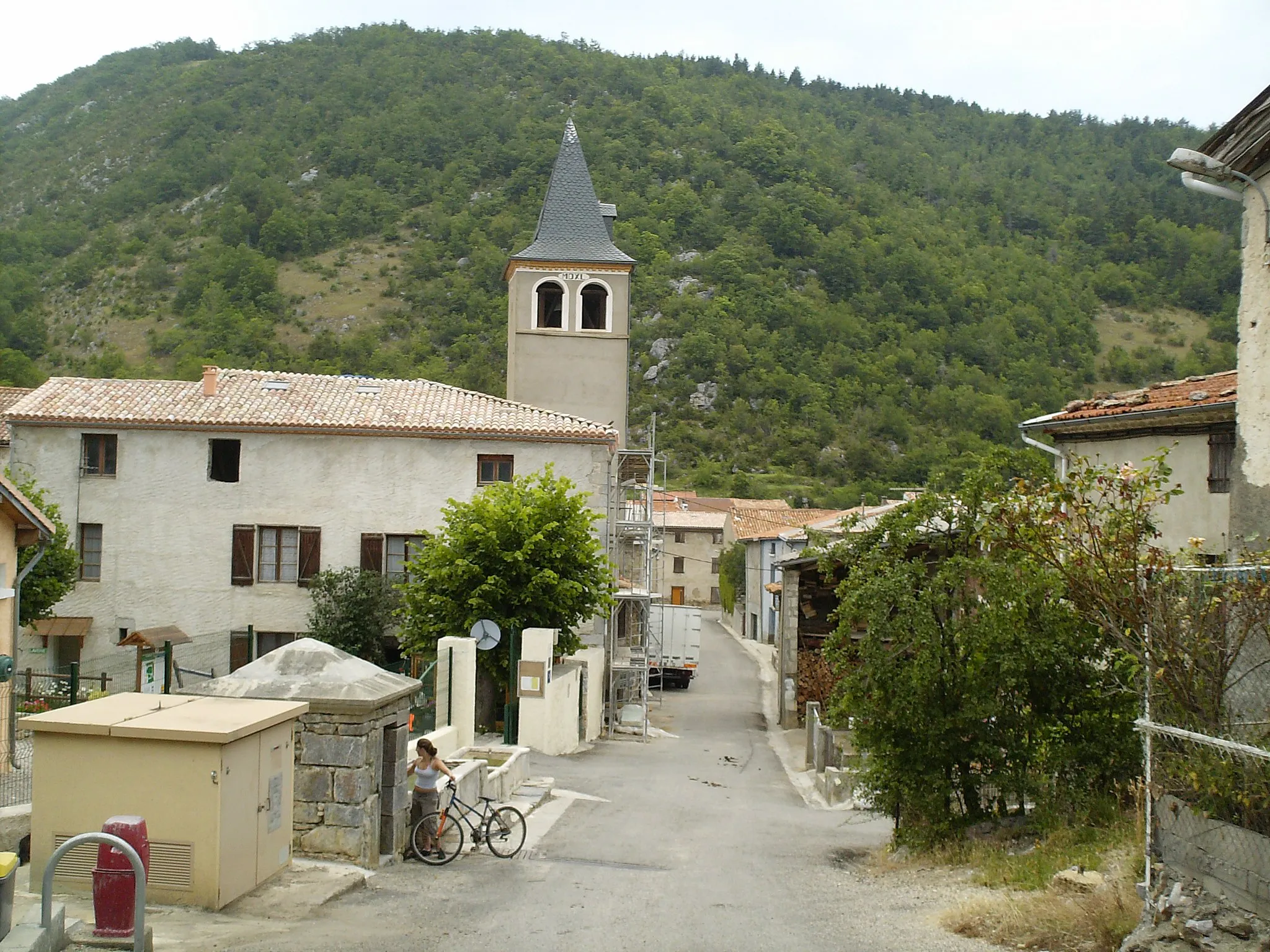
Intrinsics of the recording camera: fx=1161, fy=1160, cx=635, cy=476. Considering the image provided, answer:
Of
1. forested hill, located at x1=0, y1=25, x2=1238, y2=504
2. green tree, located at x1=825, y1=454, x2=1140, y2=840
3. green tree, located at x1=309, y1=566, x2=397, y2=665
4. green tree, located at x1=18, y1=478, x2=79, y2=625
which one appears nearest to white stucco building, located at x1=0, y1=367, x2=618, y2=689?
A: green tree, located at x1=309, y1=566, x2=397, y2=665

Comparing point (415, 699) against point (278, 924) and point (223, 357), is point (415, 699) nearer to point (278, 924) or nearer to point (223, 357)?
point (278, 924)

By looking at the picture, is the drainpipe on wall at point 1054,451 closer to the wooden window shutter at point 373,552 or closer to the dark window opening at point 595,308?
the wooden window shutter at point 373,552

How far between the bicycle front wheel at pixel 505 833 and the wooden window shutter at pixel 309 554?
61.0 ft

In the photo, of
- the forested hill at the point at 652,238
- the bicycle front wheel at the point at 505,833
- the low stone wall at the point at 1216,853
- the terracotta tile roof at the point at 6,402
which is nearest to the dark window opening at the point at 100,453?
the terracotta tile roof at the point at 6,402

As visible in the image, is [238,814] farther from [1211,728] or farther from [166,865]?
[1211,728]

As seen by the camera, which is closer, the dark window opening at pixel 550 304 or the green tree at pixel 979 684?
the green tree at pixel 979 684

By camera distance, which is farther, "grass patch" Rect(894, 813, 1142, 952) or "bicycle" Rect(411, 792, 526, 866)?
"bicycle" Rect(411, 792, 526, 866)

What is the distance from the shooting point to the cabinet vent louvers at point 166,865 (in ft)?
24.5

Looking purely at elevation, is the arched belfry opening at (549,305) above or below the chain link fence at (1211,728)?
above

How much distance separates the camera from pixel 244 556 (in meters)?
29.7

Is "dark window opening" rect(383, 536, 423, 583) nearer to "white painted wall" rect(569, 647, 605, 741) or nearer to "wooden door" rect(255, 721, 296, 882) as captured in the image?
"white painted wall" rect(569, 647, 605, 741)

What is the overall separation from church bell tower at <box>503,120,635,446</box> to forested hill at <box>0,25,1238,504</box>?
1178 inches

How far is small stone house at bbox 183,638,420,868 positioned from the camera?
9453mm

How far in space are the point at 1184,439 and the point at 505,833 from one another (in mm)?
10411
